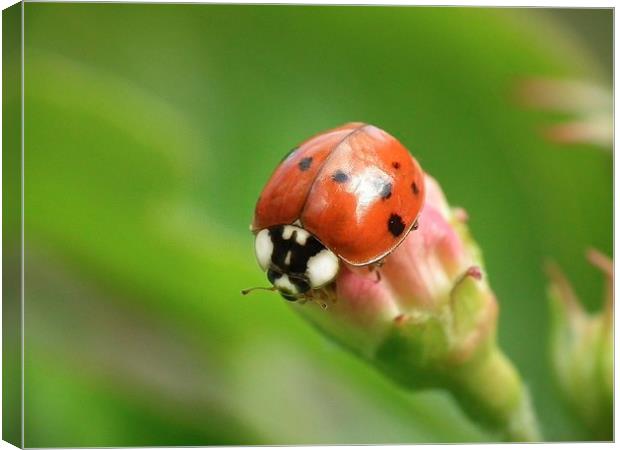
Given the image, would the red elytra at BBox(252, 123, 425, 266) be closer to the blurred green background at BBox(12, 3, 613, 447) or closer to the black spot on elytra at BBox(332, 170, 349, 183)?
the black spot on elytra at BBox(332, 170, 349, 183)

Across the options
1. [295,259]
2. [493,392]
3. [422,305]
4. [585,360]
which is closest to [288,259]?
[295,259]

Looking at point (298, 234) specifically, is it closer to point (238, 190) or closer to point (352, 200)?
point (352, 200)

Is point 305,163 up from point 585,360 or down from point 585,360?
up

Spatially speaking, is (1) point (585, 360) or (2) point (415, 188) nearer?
(2) point (415, 188)

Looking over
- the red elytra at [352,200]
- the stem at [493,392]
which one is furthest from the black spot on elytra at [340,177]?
the stem at [493,392]

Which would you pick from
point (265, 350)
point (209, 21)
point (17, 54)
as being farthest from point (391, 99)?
point (17, 54)

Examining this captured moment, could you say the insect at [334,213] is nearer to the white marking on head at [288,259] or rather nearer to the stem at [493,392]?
the white marking on head at [288,259]
